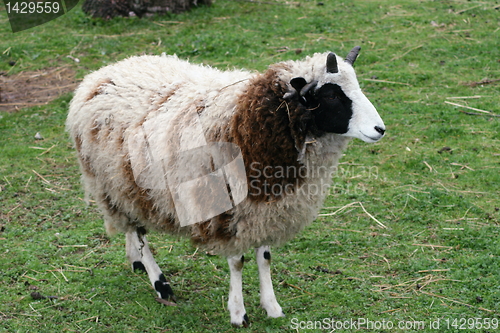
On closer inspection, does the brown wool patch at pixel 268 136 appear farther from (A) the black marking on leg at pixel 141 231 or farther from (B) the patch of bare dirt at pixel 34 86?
(B) the patch of bare dirt at pixel 34 86

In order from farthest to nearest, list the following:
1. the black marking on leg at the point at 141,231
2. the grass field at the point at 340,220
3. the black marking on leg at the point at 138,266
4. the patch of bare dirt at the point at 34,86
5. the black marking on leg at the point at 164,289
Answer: the patch of bare dirt at the point at 34,86, the black marking on leg at the point at 138,266, the black marking on leg at the point at 141,231, the black marking on leg at the point at 164,289, the grass field at the point at 340,220

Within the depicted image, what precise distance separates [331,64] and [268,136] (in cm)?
73

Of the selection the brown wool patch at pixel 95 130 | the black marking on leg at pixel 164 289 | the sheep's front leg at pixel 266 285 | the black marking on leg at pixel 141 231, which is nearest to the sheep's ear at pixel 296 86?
the sheep's front leg at pixel 266 285

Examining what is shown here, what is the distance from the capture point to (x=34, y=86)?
10094 mm

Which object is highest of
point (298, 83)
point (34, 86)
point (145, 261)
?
point (298, 83)

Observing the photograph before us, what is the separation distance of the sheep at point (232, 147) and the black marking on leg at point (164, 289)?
0.64m

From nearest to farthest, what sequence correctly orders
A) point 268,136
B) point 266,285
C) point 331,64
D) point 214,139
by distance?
point 331,64 → point 268,136 → point 214,139 → point 266,285

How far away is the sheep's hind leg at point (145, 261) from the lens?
17.0 ft

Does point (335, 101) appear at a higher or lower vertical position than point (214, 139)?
A: higher

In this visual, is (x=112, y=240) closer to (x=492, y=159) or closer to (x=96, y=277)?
(x=96, y=277)

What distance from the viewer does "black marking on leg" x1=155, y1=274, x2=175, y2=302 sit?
203 inches

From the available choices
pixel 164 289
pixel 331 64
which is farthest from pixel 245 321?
pixel 331 64

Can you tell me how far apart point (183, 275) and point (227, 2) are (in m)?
9.26

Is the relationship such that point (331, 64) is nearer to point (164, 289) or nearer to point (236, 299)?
point (236, 299)
